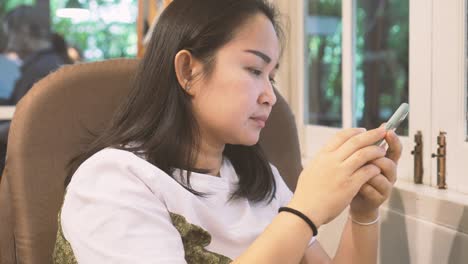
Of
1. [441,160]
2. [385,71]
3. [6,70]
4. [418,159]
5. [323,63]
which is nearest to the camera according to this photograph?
[441,160]

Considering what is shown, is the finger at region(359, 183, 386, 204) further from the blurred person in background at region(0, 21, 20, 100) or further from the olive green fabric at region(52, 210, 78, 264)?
the blurred person in background at region(0, 21, 20, 100)

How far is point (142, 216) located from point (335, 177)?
294mm

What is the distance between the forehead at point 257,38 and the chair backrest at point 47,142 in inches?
12.5

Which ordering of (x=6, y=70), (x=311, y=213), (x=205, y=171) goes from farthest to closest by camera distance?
(x=6, y=70) → (x=205, y=171) → (x=311, y=213)

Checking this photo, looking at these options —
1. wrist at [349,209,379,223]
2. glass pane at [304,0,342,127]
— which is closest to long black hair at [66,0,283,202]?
wrist at [349,209,379,223]

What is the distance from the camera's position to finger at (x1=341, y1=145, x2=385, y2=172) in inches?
33.7

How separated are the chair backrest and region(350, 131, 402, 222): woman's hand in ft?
1.74

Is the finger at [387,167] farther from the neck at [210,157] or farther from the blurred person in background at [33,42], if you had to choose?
the blurred person in background at [33,42]

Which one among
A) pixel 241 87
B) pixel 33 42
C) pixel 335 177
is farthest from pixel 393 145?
pixel 33 42

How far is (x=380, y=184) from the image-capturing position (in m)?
0.96

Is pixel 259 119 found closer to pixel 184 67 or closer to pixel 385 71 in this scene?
pixel 184 67

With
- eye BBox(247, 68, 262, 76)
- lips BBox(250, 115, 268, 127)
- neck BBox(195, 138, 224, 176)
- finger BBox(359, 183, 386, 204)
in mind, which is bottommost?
finger BBox(359, 183, 386, 204)

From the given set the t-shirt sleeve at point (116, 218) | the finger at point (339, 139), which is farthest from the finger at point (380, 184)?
the t-shirt sleeve at point (116, 218)

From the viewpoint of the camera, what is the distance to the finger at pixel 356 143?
86 cm
